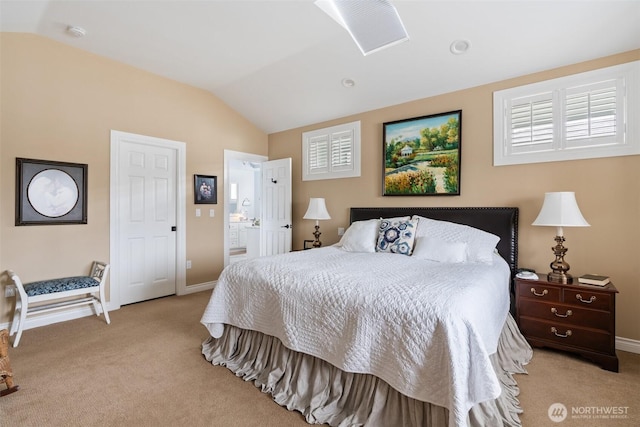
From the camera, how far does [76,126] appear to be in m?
3.48

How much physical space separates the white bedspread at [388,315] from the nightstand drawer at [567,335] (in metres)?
0.35

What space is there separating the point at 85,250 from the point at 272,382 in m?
2.85

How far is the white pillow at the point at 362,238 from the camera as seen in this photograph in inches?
131

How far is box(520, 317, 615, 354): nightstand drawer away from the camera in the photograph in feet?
7.74

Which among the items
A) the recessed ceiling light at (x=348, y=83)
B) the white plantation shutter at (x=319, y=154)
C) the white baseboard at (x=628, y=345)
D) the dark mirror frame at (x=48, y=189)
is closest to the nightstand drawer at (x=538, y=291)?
the white baseboard at (x=628, y=345)

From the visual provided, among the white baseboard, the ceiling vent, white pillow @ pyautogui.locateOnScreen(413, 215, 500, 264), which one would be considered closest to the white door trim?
the ceiling vent

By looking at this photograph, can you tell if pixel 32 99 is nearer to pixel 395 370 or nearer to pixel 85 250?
pixel 85 250

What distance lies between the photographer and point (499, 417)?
158 centimetres

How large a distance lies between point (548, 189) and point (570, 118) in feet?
2.19

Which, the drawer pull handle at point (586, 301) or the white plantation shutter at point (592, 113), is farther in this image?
the white plantation shutter at point (592, 113)

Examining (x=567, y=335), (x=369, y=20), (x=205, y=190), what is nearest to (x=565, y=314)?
(x=567, y=335)

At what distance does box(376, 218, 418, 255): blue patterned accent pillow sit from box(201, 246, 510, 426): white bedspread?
40cm

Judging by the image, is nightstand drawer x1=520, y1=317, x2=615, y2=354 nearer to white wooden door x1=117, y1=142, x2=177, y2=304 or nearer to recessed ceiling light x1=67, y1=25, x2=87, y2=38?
white wooden door x1=117, y1=142, x2=177, y2=304

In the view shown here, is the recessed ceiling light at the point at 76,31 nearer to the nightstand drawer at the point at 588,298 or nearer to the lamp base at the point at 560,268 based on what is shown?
the lamp base at the point at 560,268
